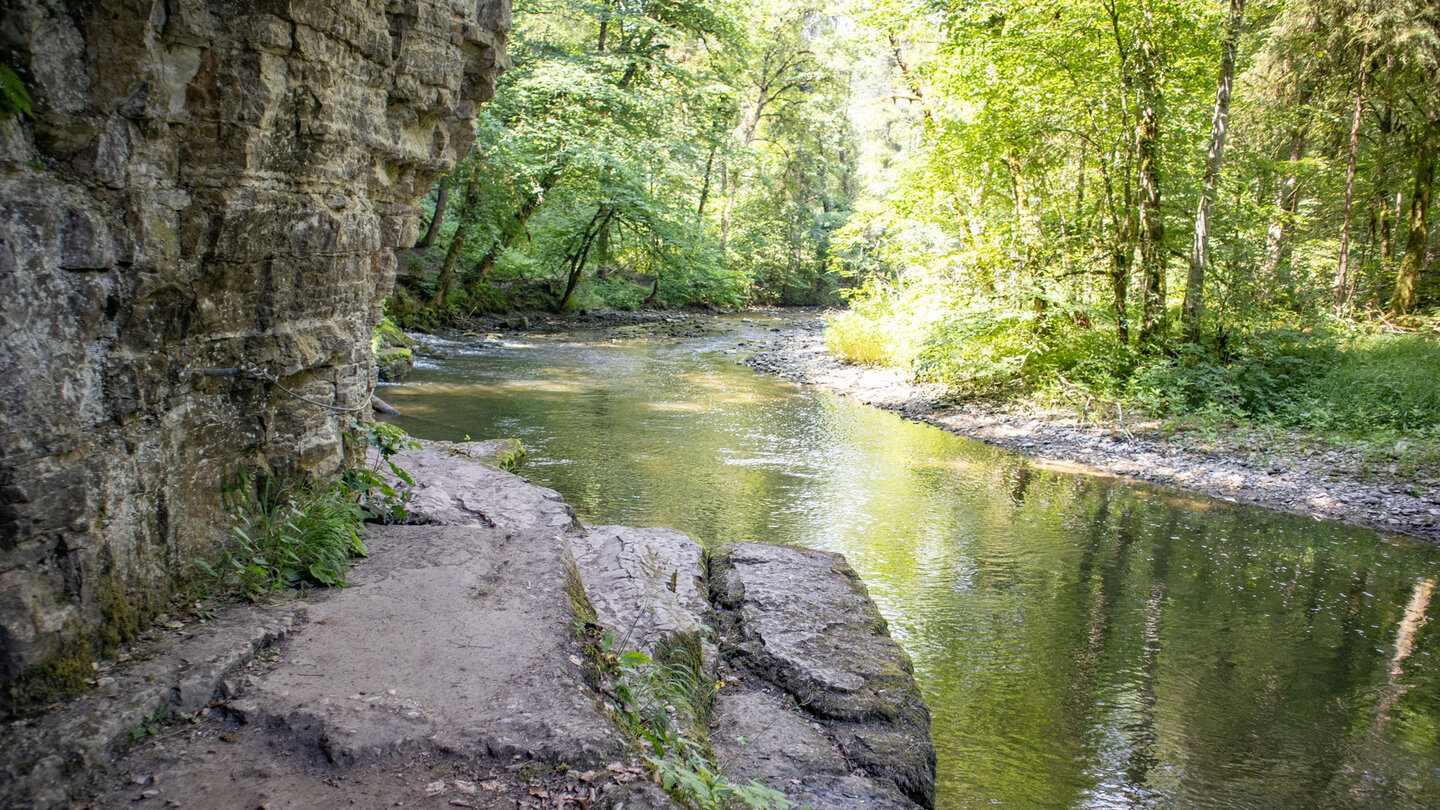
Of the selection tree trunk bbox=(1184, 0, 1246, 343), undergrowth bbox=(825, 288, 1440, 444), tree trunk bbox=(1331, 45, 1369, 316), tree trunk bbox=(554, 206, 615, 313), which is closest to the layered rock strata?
undergrowth bbox=(825, 288, 1440, 444)

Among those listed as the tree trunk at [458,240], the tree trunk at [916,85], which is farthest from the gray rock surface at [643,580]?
the tree trunk at [458,240]

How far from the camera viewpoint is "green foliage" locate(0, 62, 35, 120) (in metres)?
2.77

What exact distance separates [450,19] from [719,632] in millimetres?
4372

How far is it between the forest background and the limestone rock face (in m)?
10.2

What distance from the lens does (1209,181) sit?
37.3ft

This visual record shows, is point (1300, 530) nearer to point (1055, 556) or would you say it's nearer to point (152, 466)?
point (1055, 556)

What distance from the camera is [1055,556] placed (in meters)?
7.35

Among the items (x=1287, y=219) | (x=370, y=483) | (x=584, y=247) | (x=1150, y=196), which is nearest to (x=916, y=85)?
(x=1150, y=196)

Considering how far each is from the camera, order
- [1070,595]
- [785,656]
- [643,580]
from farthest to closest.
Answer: [1070,595] → [643,580] → [785,656]

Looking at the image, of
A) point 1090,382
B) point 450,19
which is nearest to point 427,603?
point 450,19

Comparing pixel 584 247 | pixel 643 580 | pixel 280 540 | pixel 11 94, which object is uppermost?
pixel 584 247

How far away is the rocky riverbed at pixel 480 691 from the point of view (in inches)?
106

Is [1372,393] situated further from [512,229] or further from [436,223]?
[436,223]

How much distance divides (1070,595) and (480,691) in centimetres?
496
